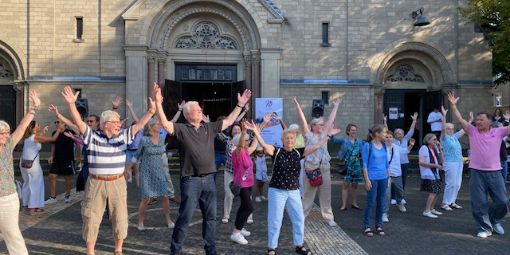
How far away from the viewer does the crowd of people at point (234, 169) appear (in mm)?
5773

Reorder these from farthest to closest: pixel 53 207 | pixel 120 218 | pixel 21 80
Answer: pixel 21 80
pixel 53 207
pixel 120 218

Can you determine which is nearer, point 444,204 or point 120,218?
point 120,218

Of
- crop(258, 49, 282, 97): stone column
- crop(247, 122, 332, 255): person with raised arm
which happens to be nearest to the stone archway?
crop(258, 49, 282, 97): stone column

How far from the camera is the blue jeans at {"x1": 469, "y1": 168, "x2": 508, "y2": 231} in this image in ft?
25.3

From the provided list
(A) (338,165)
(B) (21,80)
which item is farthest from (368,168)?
(B) (21,80)

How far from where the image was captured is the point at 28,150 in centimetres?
938

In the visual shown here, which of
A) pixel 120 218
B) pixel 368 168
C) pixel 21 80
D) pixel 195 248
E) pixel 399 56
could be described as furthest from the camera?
pixel 399 56

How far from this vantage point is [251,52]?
63.8 ft

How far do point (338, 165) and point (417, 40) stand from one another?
7.24 meters

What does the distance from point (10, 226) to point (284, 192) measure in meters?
3.25

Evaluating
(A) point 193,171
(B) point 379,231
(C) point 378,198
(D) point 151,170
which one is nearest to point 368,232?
(B) point 379,231

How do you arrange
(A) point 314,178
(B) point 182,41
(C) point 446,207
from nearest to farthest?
(A) point 314,178 → (C) point 446,207 → (B) point 182,41

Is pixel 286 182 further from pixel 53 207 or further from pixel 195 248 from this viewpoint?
pixel 53 207

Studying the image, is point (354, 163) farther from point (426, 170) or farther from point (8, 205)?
point (8, 205)
